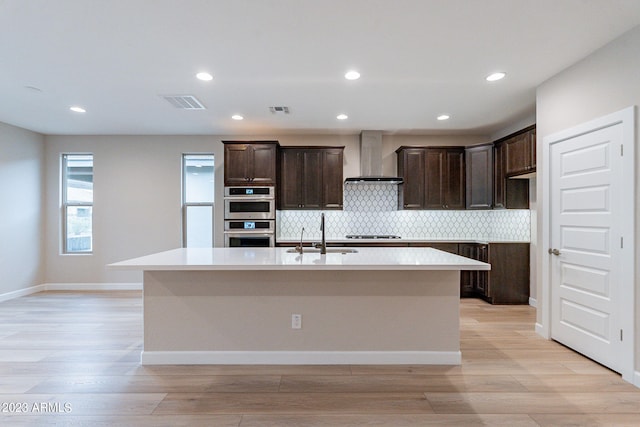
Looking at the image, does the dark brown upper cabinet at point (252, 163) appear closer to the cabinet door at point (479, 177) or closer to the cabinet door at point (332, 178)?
the cabinet door at point (332, 178)

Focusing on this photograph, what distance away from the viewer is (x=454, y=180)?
18.1 ft

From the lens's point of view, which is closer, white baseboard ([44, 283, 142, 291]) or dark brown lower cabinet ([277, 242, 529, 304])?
dark brown lower cabinet ([277, 242, 529, 304])

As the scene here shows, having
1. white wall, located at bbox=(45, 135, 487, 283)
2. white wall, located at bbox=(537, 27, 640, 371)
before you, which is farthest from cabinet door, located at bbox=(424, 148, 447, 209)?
white wall, located at bbox=(537, 27, 640, 371)

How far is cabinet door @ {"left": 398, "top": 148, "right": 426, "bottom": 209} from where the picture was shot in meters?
5.51

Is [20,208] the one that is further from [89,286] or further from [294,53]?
[294,53]

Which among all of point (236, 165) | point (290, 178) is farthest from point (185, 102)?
point (290, 178)

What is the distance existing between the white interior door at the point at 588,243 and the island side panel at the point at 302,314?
3.99 feet

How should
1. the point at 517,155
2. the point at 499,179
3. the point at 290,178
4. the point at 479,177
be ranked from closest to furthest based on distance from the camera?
→ the point at 517,155 < the point at 499,179 < the point at 479,177 < the point at 290,178

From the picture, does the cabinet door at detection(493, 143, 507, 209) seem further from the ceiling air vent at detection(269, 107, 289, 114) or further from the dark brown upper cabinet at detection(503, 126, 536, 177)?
the ceiling air vent at detection(269, 107, 289, 114)

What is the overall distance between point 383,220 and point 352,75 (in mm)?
3052

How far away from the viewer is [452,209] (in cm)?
554

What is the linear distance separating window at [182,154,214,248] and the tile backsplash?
135 centimetres

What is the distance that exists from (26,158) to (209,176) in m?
2.91

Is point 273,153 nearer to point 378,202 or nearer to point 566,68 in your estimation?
point 378,202
